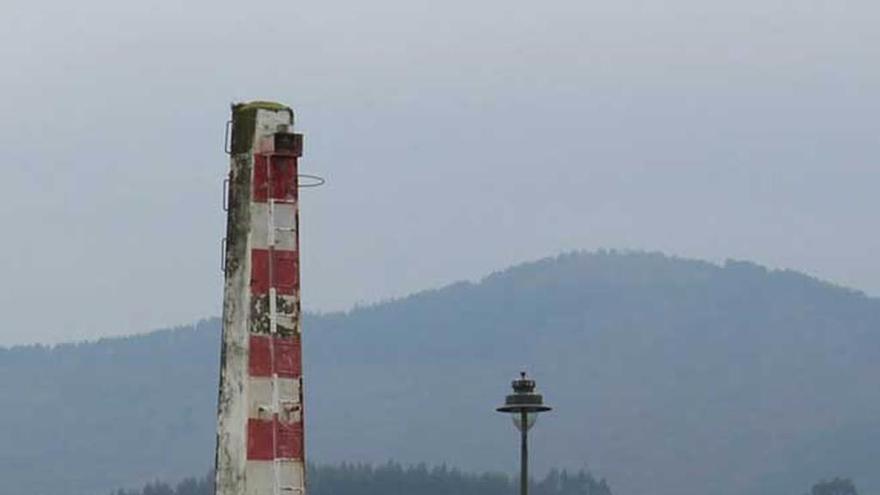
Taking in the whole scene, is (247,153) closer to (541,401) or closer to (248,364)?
(248,364)

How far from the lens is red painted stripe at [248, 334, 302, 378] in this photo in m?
10.9

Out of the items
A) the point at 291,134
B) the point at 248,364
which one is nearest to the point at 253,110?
the point at 291,134

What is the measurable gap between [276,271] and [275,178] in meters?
0.36

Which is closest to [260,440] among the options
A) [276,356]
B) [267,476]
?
[267,476]

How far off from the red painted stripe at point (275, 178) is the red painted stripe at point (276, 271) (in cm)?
20

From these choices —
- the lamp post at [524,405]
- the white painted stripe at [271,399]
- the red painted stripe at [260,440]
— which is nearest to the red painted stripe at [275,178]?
the white painted stripe at [271,399]

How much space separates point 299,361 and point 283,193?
646mm

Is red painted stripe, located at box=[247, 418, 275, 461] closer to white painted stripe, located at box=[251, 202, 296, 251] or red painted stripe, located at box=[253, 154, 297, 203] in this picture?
white painted stripe, located at box=[251, 202, 296, 251]

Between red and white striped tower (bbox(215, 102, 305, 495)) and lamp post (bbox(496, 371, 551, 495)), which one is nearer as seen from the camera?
red and white striped tower (bbox(215, 102, 305, 495))

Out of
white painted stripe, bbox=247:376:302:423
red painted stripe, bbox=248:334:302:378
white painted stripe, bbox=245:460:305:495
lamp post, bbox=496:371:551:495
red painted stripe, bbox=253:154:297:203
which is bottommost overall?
white painted stripe, bbox=245:460:305:495

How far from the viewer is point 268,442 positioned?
10906 mm

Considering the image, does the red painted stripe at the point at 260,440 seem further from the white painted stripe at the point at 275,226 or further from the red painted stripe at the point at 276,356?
the white painted stripe at the point at 275,226

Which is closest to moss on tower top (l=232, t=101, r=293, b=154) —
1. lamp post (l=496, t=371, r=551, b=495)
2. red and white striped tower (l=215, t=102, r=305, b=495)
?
red and white striped tower (l=215, t=102, r=305, b=495)

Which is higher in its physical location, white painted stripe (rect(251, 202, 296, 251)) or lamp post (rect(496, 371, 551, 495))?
lamp post (rect(496, 371, 551, 495))
